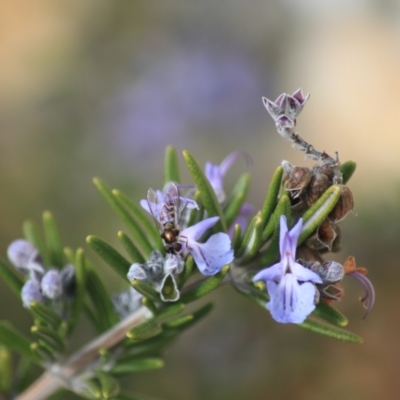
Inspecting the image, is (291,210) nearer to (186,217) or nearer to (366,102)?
(186,217)

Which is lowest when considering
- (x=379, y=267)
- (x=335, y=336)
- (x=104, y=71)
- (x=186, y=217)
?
(x=379, y=267)

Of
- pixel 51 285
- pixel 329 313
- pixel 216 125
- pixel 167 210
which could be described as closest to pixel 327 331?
pixel 329 313

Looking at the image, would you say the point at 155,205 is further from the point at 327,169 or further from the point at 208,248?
the point at 327,169

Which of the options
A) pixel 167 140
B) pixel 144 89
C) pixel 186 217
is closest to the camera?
pixel 186 217

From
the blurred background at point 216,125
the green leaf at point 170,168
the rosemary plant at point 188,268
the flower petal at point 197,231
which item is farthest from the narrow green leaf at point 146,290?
the blurred background at point 216,125

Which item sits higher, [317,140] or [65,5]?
[65,5]

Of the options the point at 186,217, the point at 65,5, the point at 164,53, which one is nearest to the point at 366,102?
the point at 164,53
